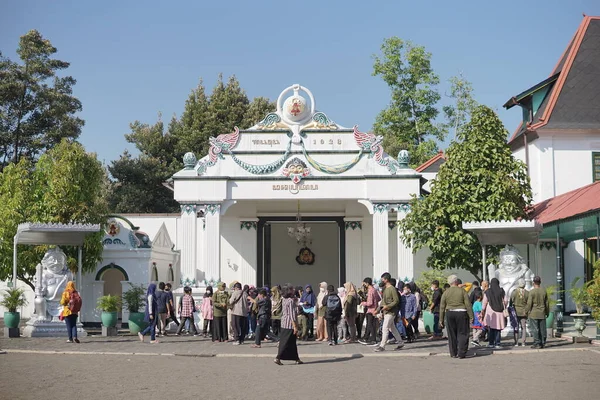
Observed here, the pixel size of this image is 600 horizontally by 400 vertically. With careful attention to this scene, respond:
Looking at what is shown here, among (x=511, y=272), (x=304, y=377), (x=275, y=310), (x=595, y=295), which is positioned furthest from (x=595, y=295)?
(x=275, y=310)

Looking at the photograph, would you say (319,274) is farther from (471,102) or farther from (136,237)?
(471,102)

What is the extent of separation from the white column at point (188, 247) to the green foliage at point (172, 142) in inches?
740

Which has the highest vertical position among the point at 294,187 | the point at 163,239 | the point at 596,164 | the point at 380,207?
the point at 596,164

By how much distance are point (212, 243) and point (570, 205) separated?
1015 cm

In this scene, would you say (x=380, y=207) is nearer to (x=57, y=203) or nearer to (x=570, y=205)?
(x=570, y=205)

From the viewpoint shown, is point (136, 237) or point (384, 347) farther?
point (136, 237)

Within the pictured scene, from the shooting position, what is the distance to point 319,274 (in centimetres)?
3331

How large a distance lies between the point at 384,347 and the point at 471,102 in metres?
28.2

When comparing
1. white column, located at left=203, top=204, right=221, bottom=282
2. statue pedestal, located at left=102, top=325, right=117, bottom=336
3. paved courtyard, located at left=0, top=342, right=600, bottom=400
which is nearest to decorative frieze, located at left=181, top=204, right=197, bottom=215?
white column, located at left=203, top=204, right=221, bottom=282

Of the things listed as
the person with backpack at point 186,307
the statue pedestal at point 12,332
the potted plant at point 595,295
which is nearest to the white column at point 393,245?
the person with backpack at point 186,307

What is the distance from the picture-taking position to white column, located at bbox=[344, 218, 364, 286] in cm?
2877

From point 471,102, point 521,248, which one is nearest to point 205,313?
point 521,248

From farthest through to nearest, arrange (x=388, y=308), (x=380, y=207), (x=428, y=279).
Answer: (x=380, y=207)
(x=428, y=279)
(x=388, y=308)

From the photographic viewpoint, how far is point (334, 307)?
18.8 metres
